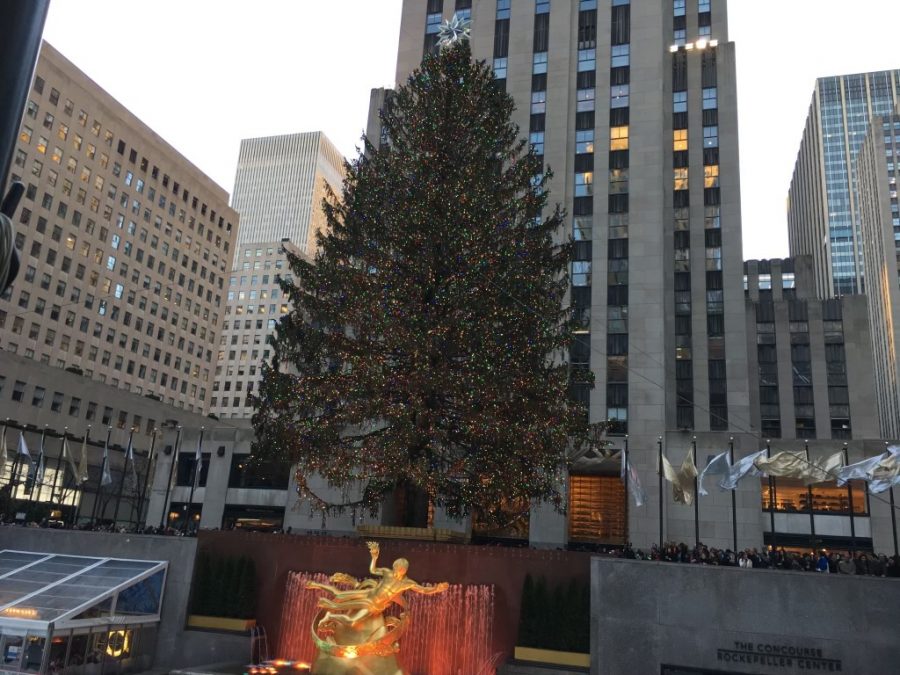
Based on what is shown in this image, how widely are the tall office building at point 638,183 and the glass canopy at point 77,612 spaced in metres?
29.5

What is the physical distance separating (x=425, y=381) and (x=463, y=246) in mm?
5933

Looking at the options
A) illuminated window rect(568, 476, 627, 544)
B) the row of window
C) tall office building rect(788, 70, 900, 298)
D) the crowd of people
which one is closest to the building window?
the row of window

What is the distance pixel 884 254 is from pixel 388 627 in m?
140

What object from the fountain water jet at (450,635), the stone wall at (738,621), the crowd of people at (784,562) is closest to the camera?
the stone wall at (738,621)

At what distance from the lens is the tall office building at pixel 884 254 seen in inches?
5290

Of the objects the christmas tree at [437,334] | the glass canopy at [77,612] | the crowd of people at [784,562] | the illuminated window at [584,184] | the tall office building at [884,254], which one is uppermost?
the tall office building at [884,254]

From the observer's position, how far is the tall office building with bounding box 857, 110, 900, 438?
134375 millimetres

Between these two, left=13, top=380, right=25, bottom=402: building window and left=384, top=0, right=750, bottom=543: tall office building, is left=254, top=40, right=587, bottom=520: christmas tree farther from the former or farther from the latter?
left=13, top=380, right=25, bottom=402: building window

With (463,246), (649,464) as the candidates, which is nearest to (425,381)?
(463,246)

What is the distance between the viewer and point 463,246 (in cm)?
3139

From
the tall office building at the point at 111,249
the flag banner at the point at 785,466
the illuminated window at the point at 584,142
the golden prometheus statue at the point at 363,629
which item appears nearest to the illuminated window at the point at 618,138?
the illuminated window at the point at 584,142

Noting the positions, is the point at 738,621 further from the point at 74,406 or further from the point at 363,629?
the point at 74,406

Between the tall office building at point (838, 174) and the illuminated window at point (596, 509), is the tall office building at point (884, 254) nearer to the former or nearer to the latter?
the tall office building at point (838, 174)

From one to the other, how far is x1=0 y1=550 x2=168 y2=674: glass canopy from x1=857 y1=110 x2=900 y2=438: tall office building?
135 metres
